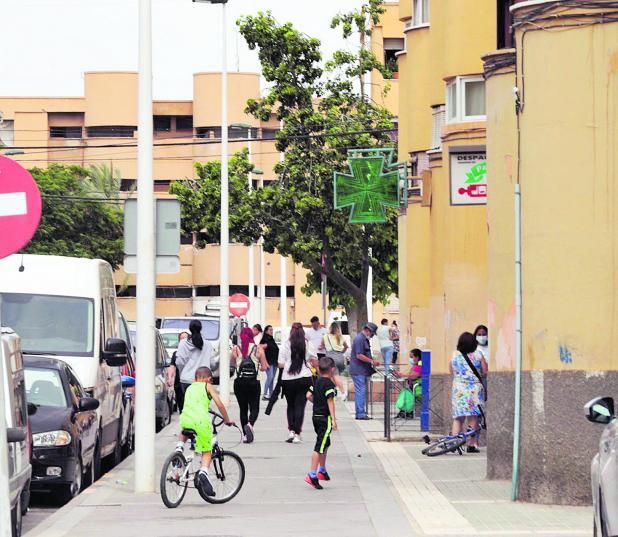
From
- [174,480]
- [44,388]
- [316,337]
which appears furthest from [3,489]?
[316,337]

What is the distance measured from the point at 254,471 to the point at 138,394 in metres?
3.23

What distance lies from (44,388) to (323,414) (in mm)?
2906

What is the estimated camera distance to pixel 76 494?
17.1 metres

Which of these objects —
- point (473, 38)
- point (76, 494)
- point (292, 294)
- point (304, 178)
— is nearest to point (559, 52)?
point (76, 494)

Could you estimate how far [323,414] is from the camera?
56.4 feet

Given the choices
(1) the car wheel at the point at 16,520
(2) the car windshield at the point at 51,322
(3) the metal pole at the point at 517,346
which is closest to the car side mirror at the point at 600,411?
(3) the metal pole at the point at 517,346

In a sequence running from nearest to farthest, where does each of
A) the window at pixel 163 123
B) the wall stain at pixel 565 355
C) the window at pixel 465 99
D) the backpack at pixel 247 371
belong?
the wall stain at pixel 565 355 → the window at pixel 465 99 → the backpack at pixel 247 371 → the window at pixel 163 123

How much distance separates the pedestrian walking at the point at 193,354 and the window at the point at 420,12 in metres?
8.18

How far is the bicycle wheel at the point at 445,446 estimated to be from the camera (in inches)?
798

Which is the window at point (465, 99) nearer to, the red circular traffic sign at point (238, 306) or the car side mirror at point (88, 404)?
the car side mirror at point (88, 404)

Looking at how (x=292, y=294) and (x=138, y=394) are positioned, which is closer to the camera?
(x=138, y=394)

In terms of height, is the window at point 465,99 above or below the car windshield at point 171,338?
above

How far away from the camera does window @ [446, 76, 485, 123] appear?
73.8 ft

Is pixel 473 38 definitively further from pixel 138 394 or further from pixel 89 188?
pixel 89 188
